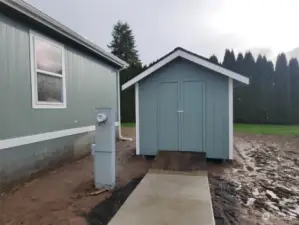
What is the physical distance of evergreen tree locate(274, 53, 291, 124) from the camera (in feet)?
57.0

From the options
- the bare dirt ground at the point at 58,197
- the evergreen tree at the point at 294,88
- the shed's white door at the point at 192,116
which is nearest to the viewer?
the bare dirt ground at the point at 58,197

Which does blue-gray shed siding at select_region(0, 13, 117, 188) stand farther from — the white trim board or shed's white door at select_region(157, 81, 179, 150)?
shed's white door at select_region(157, 81, 179, 150)

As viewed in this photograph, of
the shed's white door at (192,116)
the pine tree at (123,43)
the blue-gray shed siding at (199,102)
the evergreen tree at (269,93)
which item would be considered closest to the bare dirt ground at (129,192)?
the blue-gray shed siding at (199,102)

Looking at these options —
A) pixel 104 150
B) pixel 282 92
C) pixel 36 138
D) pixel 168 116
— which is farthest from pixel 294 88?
pixel 36 138

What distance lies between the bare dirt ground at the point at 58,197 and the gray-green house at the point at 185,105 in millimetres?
1058

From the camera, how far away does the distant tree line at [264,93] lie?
685 inches

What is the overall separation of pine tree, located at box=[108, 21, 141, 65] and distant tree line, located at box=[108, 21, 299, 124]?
9.74 metres

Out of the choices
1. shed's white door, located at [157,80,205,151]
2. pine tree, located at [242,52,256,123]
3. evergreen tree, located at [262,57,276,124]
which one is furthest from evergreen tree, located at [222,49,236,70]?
shed's white door, located at [157,80,205,151]

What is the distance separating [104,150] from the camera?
14.2 ft

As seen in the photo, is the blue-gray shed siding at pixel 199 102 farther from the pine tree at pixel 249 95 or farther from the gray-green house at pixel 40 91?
the pine tree at pixel 249 95

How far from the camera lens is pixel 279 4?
9.73 metres

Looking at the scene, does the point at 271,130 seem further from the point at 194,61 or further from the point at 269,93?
the point at 194,61

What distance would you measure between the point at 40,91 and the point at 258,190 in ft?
15.6

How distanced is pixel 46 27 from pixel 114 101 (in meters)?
4.63
